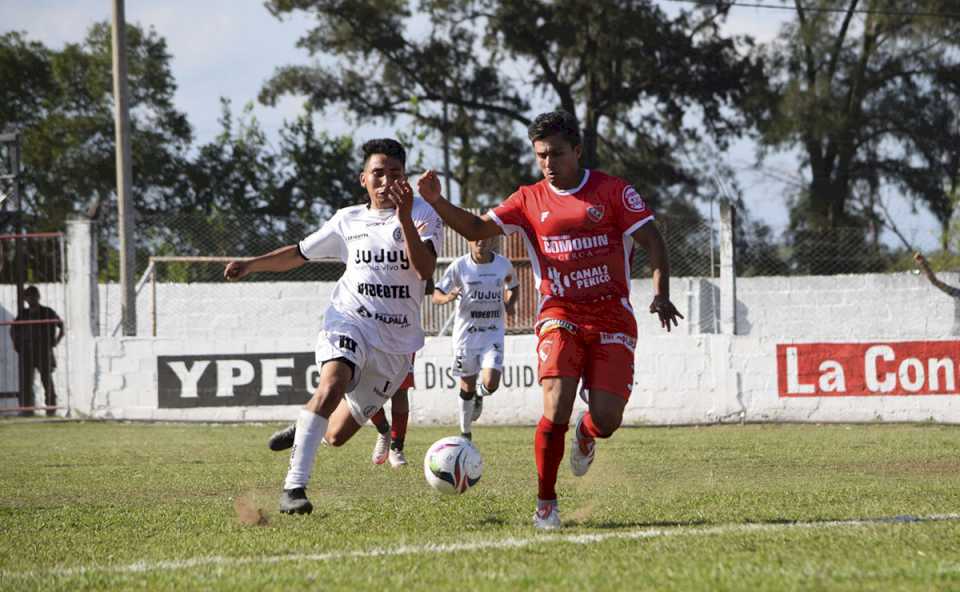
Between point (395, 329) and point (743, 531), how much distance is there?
2284 millimetres

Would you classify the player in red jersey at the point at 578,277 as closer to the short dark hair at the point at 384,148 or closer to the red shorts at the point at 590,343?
the red shorts at the point at 590,343

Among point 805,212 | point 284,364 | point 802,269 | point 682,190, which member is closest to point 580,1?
point 682,190

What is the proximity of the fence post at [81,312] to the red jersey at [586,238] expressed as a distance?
1241 centimetres

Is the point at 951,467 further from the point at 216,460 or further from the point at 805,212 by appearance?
the point at 805,212

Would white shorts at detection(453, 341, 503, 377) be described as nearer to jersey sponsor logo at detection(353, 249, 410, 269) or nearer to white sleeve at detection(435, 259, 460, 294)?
white sleeve at detection(435, 259, 460, 294)

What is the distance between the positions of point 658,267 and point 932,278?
11.6 metres

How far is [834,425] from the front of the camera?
49.9 feet

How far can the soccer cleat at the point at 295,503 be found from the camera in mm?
6547

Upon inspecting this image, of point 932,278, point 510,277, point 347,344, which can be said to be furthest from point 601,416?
point 932,278

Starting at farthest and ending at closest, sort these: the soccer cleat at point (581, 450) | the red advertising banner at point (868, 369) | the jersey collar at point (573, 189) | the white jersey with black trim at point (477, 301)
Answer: the red advertising banner at point (868, 369)
the white jersey with black trim at point (477, 301)
the soccer cleat at point (581, 450)
the jersey collar at point (573, 189)

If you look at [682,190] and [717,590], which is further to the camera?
[682,190]

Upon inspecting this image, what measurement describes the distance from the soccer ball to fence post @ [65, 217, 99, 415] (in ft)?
39.0

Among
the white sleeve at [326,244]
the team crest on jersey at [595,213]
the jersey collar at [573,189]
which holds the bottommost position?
the white sleeve at [326,244]

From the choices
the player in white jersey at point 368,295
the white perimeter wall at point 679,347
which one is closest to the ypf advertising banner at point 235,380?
the white perimeter wall at point 679,347
